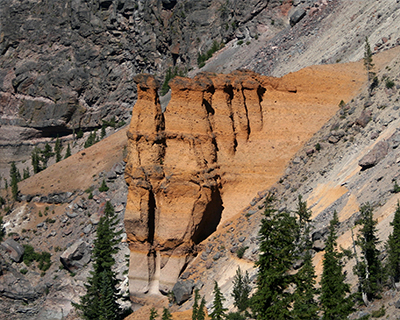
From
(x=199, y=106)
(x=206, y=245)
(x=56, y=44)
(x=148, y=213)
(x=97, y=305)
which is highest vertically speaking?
(x=56, y=44)

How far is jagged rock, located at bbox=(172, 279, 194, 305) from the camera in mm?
36688

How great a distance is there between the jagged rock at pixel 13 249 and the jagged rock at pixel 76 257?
21.1 ft

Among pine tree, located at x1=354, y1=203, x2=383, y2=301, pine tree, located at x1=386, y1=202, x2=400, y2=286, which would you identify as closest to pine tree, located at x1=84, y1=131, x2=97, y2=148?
pine tree, located at x1=354, y1=203, x2=383, y2=301

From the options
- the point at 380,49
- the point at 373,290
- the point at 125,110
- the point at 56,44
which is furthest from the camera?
the point at 56,44

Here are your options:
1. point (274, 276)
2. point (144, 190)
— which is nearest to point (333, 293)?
point (274, 276)

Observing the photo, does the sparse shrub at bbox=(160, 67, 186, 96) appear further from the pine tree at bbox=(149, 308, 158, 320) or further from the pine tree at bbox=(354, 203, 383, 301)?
the pine tree at bbox=(354, 203, 383, 301)

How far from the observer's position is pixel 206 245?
40.0m

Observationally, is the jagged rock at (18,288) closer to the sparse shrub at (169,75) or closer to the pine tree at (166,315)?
the pine tree at (166,315)

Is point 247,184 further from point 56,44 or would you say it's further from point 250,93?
point 56,44

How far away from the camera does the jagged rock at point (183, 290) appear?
3669cm

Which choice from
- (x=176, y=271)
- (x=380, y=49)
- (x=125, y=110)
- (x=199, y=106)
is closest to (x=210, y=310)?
(x=176, y=271)

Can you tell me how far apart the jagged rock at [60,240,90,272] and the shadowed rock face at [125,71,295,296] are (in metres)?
18.8

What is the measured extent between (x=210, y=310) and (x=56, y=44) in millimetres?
91200

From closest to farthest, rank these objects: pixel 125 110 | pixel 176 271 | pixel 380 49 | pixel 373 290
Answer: pixel 373 290
pixel 176 271
pixel 380 49
pixel 125 110
